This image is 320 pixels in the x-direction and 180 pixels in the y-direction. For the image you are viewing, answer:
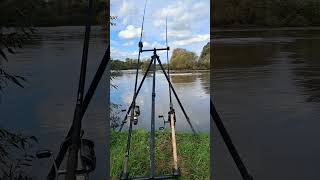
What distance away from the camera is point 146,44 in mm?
3928

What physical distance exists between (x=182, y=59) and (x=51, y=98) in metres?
1.05

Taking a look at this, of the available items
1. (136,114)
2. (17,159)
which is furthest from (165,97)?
(17,159)

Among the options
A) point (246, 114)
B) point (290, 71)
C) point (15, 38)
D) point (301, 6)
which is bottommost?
point (246, 114)

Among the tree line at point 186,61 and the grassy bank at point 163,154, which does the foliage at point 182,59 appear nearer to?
the tree line at point 186,61

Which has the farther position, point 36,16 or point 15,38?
point 36,16

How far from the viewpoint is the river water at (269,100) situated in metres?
3.76

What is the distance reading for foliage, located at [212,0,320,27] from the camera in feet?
12.7

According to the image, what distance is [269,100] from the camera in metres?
3.78

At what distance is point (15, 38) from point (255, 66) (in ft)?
5.74

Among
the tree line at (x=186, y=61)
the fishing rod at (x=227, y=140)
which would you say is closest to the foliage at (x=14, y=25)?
the tree line at (x=186, y=61)

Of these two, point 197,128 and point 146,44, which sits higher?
point 146,44

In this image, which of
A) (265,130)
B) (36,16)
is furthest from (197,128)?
(36,16)

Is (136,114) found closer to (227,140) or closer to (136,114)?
(136,114)

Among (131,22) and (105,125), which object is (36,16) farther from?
(105,125)
